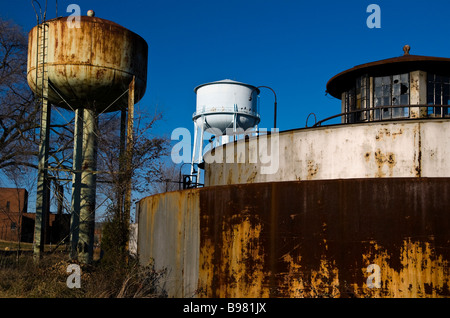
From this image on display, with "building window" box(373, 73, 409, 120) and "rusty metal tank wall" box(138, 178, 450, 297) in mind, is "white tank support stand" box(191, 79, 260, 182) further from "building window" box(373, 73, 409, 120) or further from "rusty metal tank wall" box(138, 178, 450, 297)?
"rusty metal tank wall" box(138, 178, 450, 297)

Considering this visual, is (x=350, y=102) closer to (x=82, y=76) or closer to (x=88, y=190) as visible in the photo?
(x=82, y=76)

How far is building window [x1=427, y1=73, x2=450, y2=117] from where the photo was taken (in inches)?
524

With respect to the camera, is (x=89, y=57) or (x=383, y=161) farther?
(x=89, y=57)

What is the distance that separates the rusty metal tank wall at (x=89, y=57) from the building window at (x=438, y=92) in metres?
9.68

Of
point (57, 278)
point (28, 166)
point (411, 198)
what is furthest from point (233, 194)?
point (28, 166)

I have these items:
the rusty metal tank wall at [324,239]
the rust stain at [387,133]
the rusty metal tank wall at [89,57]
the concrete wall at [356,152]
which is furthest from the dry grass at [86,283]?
the rusty metal tank wall at [89,57]

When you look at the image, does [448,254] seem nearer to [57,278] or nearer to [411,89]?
[411,89]

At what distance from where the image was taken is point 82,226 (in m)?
17.3

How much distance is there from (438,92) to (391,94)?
1.28 m

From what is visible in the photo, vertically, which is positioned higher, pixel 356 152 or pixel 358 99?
pixel 358 99

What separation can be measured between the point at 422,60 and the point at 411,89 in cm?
84

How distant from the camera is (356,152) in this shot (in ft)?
35.5

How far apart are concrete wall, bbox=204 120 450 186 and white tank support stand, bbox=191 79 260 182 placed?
1590 cm
